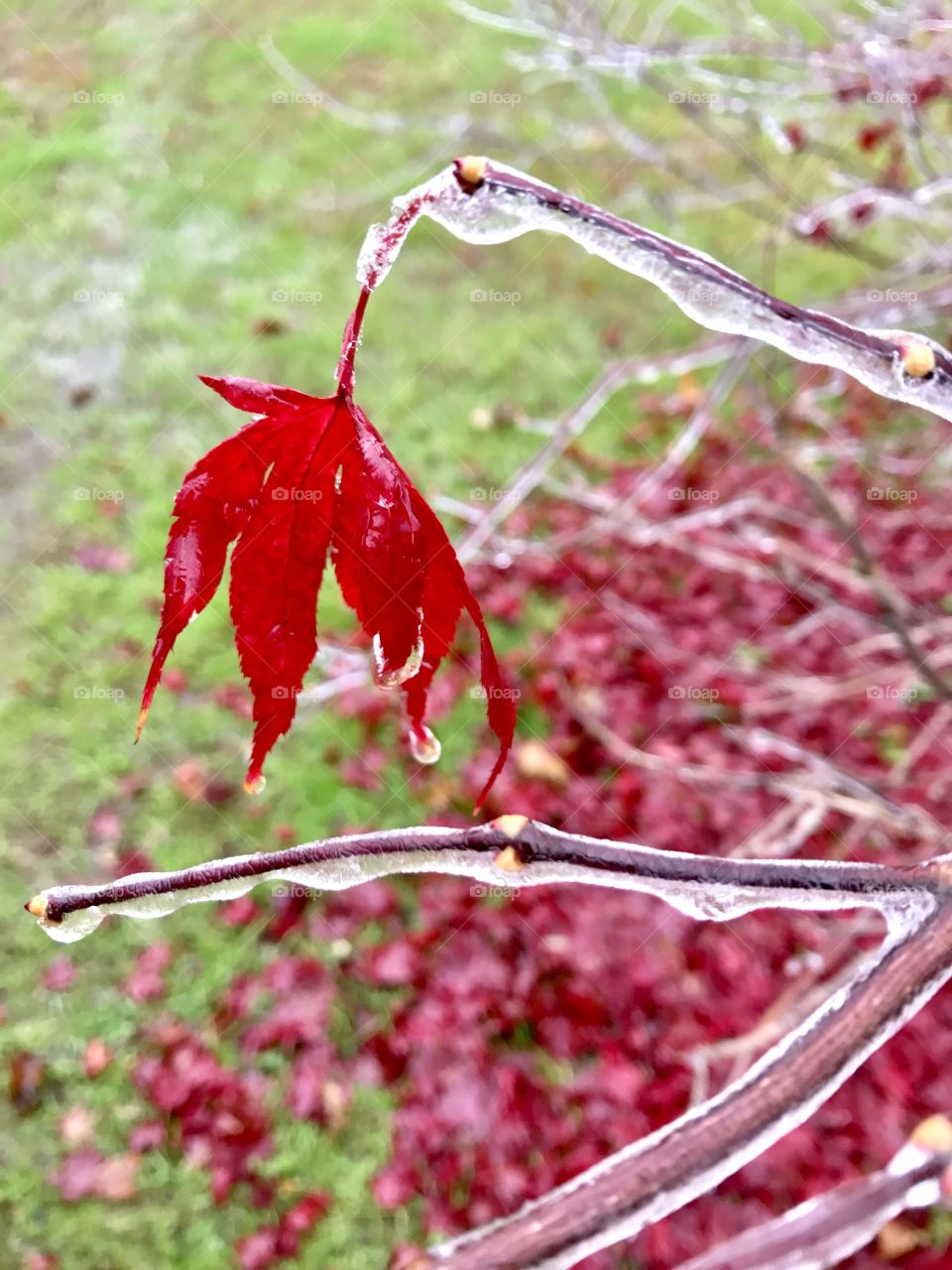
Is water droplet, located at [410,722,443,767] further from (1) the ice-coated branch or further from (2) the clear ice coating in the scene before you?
(1) the ice-coated branch

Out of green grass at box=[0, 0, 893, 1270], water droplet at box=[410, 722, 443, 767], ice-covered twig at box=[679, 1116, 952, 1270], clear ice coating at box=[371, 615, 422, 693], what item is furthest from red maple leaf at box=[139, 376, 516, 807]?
green grass at box=[0, 0, 893, 1270]

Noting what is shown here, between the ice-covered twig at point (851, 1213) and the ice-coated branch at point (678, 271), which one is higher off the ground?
the ice-coated branch at point (678, 271)

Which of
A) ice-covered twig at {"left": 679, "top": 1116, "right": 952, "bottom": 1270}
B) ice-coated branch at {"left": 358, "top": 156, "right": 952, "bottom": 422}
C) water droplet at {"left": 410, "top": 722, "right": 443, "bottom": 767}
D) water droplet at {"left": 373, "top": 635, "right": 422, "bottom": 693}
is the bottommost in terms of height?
ice-covered twig at {"left": 679, "top": 1116, "right": 952, "bottom": 1270}

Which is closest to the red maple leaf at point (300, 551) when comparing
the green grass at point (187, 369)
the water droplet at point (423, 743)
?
the water droplet at point (423, 743)

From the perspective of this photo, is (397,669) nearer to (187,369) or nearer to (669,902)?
(669,902)

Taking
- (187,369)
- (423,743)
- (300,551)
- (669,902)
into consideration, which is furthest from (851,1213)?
(187,369)

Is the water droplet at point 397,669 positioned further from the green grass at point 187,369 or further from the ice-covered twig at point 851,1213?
the green grass at point 187,369
